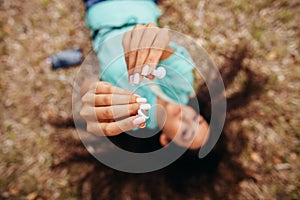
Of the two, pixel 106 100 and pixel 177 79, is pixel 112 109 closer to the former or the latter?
pixel 106 100

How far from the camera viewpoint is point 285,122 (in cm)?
241

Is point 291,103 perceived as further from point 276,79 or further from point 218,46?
point 218,46

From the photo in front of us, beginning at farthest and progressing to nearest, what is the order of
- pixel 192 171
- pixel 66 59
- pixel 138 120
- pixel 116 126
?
1. pixel 66 59
2. pixel 192 171
3. pixel 116 126
4. pixel 138 120

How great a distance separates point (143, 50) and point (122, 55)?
1.51 ft

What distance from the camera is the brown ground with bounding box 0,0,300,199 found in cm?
239

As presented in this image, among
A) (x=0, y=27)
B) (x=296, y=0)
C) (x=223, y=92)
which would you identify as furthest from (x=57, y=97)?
(x=296, y=0)

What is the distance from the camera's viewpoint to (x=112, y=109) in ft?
4.62

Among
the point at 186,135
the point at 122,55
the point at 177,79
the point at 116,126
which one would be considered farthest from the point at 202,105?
the point at 116,126

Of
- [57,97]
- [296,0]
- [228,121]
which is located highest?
[296,0]

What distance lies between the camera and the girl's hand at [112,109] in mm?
1341

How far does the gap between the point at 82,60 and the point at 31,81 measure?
0.52 m

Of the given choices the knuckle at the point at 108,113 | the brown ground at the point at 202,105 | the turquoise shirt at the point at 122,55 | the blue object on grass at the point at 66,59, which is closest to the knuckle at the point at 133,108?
the knuckle at the point at 108,113

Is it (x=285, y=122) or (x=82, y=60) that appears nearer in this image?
(x=285, y=122)

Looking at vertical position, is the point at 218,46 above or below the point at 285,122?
above
